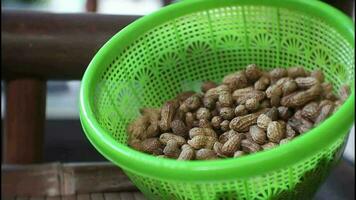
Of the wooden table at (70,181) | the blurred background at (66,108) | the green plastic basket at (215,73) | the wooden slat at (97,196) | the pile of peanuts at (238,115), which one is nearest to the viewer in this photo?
the green plastic basket at (215,73)

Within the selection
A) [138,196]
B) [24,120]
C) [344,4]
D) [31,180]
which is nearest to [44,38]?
[24,120]

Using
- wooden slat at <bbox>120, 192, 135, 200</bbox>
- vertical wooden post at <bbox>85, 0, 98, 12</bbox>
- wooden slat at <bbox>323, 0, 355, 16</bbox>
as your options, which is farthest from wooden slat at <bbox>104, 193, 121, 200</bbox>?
vertical wooden post at <bbox>85, 0, 98, 12</bbox>

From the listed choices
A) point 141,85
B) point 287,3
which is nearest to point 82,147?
point 141,85

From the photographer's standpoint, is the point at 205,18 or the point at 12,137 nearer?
the point at 205,18

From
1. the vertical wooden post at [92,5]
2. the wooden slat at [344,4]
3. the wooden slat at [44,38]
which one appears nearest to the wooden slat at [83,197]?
the wooden slat at [44,38]

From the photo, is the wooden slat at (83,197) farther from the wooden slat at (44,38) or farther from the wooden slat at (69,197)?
the wooden slat at (44,38)

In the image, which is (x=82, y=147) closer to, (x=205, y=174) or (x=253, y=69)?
(x=253, y=69)

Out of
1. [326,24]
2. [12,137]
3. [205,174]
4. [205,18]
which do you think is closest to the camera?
[205,174]

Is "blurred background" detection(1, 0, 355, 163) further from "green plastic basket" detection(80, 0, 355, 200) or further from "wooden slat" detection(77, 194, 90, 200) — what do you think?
"green plastic basket" detection(80, 0, 355, 200)
